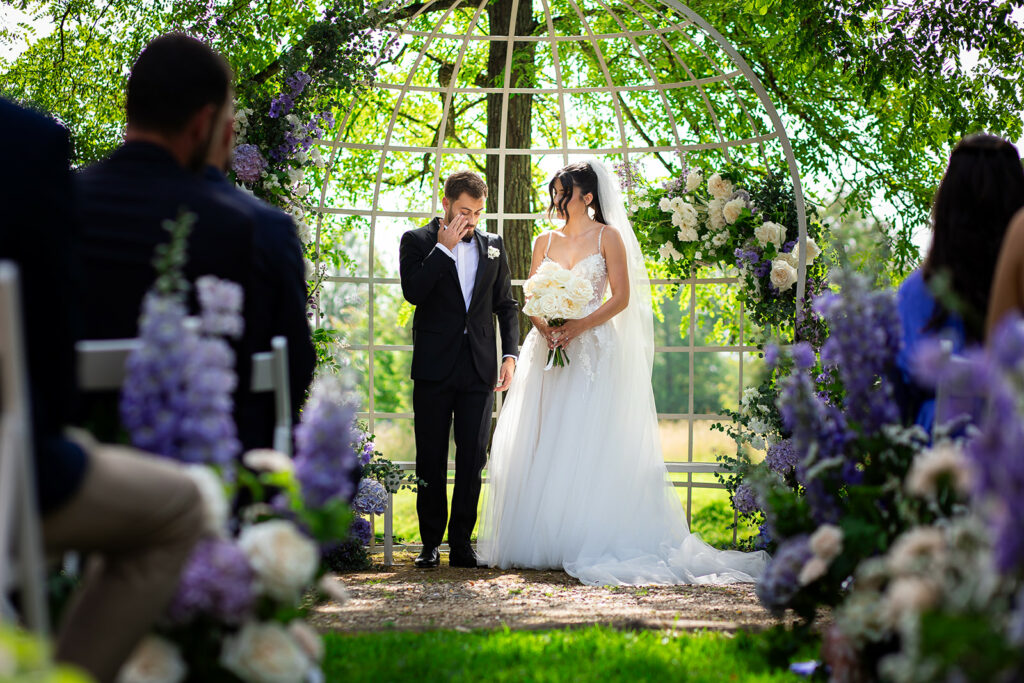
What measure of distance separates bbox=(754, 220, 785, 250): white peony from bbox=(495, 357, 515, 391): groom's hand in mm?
1465

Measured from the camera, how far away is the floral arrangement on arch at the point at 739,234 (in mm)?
5070

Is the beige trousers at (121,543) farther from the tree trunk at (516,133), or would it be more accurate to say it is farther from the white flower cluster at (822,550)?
the tree trunk at (516,133)

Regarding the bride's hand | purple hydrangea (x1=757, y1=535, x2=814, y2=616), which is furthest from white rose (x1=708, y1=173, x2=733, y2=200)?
purple hydrangea (x1=757, y1=535, x2=814, y2=616)

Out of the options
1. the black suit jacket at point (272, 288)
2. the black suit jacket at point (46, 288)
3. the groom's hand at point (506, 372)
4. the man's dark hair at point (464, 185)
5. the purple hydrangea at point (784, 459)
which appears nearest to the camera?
the black suit jacket at point (46, 288)

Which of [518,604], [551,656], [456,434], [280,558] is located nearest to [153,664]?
[280,558]

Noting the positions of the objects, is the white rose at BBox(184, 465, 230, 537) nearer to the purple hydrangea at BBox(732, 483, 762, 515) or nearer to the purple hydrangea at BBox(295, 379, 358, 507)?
the purple hydrangea at BBox(295, 379, 358, 507)

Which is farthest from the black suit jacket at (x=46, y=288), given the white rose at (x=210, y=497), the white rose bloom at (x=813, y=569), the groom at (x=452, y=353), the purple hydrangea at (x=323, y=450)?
the groom at (x=452, y=353)

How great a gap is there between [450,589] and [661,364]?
25362 millimetres

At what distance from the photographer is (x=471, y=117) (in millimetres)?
10641

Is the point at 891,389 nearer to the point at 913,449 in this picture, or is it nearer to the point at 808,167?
the point at 913,449

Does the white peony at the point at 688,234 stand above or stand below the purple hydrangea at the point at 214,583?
above

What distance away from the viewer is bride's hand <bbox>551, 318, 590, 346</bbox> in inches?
197

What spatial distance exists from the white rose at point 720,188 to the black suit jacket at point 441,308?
1270mm

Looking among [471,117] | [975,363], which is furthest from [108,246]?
[471,117]
